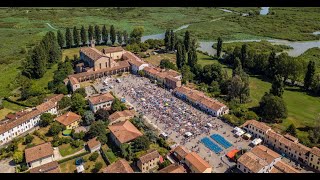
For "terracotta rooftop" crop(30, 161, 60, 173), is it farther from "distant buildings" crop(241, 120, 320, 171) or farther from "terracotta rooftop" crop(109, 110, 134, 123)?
"distant buildings" crop(241, 120, 320, 171)

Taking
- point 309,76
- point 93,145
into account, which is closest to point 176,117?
point 93,145

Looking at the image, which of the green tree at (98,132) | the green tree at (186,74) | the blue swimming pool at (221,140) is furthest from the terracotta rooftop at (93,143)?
the green tree at (186,74)

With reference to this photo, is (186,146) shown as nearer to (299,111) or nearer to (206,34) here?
(299,111)

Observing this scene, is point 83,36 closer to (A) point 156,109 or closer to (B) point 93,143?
(A) point 156,109

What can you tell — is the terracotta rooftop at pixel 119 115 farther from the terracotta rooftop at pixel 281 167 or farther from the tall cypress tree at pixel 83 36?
the tall cypress tree at pixel 83 36

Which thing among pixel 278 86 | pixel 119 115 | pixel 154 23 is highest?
pixel 154 23

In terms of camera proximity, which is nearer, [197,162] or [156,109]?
[197,162]
